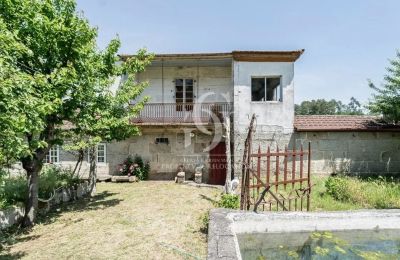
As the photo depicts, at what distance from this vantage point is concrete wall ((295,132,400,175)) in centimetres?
1414

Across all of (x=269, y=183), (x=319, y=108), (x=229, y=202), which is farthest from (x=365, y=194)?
(x=319, y=108)

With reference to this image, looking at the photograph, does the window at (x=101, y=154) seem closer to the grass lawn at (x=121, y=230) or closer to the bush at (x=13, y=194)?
the grass lawn at (x=121, y=230)

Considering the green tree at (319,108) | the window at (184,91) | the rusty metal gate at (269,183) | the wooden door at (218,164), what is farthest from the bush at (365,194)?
the green tree at (319,108)

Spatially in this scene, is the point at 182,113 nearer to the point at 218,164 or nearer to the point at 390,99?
the point at 218,164

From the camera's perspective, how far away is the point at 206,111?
15359 millimetres

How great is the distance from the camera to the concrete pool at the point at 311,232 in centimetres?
468

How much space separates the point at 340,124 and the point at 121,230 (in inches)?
477

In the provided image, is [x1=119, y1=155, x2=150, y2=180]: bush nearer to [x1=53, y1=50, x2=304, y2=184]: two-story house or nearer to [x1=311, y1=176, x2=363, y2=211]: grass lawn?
[x1=53, y1=50, x2=304, y2=184]: two-story house

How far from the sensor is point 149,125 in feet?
48.7

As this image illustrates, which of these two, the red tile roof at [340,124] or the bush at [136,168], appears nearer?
the red tile roof at [340,124]

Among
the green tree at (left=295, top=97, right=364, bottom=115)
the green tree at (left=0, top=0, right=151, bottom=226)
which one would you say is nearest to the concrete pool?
the green tree at (left=0, top=0, right=151, bottom=226)

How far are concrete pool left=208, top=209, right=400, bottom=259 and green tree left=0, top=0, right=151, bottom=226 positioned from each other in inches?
191

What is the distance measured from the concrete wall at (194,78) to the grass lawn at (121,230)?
21.4 feet

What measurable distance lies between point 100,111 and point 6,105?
4.33 metres
